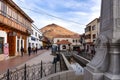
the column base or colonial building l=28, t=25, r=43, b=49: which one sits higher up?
colonial building l=28, t=25, r=43, b=49

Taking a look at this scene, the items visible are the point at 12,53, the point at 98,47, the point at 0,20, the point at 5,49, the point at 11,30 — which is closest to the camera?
the point at 98,47

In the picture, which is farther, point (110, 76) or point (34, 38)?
point (34, 38)

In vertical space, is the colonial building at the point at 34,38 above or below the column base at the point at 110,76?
above

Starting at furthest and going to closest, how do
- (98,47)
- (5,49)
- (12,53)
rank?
(12,53) < (5,49) < (98,47)

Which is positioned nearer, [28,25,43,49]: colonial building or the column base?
the column base

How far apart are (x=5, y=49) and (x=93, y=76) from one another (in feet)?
76.1

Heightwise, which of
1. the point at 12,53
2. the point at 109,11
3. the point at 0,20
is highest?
the point at 0,20

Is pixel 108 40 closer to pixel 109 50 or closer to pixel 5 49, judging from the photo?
pixel 109 50

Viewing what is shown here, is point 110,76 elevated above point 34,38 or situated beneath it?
situated beneath

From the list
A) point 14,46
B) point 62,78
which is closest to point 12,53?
point 14,46

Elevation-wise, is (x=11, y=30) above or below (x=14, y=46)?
above

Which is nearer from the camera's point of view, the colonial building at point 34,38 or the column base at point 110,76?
the column base at point 110,76

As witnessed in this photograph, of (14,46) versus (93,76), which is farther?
(14,46)

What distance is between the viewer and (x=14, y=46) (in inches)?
1373
